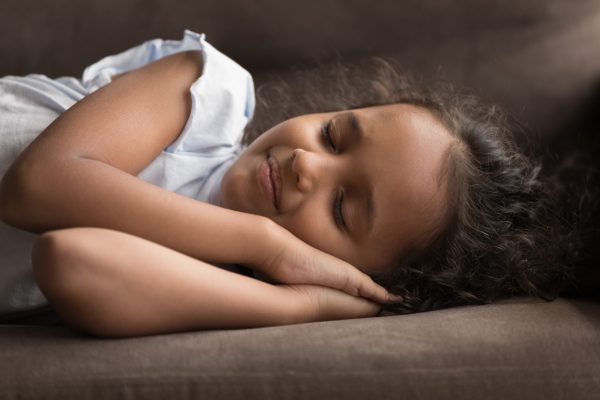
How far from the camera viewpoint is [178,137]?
1252 mm

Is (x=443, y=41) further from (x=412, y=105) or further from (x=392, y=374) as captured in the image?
(x=392, y=374)

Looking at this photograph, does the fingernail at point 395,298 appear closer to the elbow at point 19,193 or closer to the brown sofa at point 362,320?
the brown sofa at point 362,320

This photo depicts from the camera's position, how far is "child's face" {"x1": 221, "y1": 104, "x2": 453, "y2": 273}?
1204 millimetres

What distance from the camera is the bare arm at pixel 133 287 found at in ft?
2.94

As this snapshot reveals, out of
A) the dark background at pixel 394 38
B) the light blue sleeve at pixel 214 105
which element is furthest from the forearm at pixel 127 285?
the dark background at pixel 394 38

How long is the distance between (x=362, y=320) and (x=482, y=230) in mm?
370

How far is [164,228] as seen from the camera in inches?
41.1

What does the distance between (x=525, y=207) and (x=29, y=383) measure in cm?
93

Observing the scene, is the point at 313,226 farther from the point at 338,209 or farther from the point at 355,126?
the point at 355,126

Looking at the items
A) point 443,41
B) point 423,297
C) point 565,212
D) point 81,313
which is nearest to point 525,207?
point 565,212

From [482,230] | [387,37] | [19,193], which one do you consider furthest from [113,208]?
[387,37]

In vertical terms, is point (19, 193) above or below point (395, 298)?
above

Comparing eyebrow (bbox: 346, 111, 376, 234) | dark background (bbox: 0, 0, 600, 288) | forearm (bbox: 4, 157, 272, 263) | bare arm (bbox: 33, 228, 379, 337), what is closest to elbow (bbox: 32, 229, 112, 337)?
bare arm (bbox: 33, 228, 379, 337)

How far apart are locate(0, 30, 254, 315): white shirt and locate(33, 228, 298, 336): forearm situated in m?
0.24
